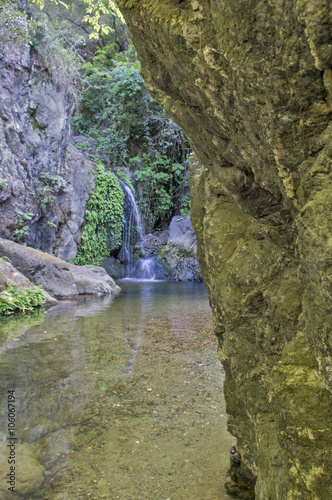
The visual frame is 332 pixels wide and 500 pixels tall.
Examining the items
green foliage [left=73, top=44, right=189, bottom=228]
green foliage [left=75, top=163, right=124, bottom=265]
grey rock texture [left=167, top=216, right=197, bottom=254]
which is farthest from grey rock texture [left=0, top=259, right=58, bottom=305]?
green foliage [left=73, top=44, right=189, bottom=228]

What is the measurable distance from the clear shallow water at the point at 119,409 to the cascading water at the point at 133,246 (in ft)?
33.2

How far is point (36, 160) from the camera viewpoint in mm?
11648

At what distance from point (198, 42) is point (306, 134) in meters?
0.51

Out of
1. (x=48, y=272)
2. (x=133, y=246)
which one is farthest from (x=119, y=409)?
(x=133, y=246)

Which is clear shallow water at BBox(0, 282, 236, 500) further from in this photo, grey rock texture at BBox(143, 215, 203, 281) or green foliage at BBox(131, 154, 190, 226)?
green foliage at BBox(131, 154, 190, 226)

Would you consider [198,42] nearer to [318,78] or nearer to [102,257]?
[318,78]

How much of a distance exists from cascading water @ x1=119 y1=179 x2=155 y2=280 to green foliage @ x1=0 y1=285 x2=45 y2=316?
7.82 metres

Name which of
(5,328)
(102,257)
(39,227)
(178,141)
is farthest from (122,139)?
(5,328)

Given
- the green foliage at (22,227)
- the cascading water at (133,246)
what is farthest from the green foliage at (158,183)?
the green foliage at (22,227)

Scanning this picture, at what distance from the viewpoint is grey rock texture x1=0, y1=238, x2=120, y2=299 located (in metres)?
9.34

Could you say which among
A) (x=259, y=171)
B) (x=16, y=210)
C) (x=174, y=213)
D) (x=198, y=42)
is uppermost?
(x=174, y=213)

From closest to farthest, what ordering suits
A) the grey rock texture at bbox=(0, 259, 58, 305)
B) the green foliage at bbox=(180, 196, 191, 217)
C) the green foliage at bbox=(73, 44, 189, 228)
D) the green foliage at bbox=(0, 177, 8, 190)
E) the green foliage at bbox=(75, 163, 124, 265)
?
the grey rock texture at bbox=(0, 259, 58, 305), the green foliage at bbox=(0, 177, 8, 190), the green foliage at bbox=(75, 163, 124, 265), the green foliage at bbox=(73, 44, 189, 228), the green foliage at bbox=(180, 196, 191, 217)

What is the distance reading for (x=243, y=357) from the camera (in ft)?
5.92

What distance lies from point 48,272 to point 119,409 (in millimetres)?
7156
